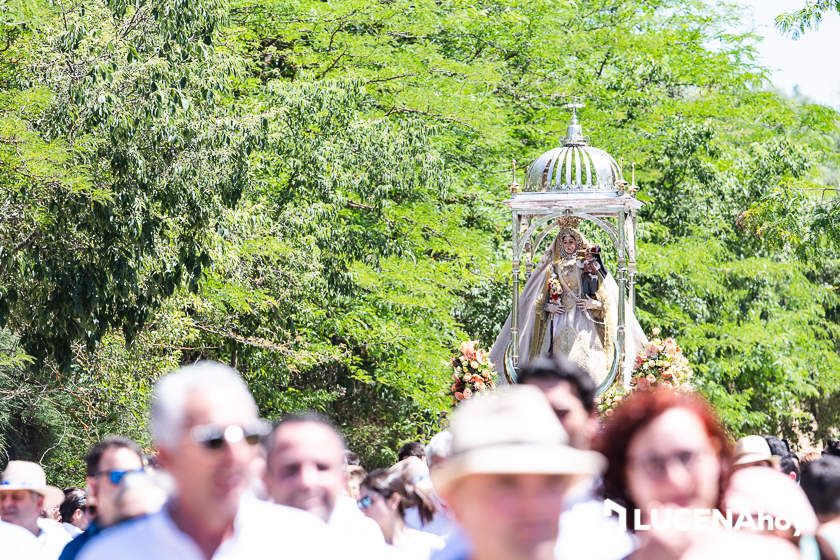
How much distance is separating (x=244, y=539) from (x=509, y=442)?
77cm

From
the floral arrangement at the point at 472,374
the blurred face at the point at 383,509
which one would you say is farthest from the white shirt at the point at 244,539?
the floral arrangement at the point at 472,374

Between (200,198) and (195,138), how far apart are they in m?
0.61

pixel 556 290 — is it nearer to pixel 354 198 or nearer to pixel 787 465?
Answer: pixel 354 198

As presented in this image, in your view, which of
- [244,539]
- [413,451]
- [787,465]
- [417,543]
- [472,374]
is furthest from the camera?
[472,374]

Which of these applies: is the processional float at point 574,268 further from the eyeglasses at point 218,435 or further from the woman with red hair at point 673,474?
the eyeglasses at point 218,435

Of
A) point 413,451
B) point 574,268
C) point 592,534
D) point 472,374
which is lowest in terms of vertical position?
point 592,534

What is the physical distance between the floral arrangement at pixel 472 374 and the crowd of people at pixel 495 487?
30.5 ft

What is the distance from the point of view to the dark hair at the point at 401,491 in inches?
255

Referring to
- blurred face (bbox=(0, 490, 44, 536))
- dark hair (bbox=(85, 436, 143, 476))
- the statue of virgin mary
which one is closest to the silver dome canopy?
the statue of virgin mary

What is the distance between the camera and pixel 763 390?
29.9 metres

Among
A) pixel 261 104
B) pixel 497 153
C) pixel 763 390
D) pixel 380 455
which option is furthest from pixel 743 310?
pixel 261 104

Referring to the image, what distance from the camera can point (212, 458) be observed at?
11.7 feet

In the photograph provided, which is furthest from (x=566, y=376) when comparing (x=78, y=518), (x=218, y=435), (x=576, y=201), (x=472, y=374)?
(x=576, y=201)

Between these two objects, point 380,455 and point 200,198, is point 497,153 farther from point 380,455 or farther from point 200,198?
point 200,198
